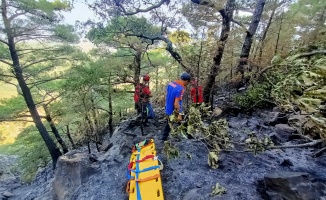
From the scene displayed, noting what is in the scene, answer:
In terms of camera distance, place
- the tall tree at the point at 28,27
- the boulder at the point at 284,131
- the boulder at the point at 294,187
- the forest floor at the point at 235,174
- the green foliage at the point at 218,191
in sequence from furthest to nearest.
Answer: the tall tree at the point at 28,27 → the boulder at the point at 284,131 → the green foliage at the point at 218,191 → the forest floor at the point at 235,174 → the boulder at the point at 294,187

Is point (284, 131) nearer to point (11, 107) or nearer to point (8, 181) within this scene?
point (11, 107)

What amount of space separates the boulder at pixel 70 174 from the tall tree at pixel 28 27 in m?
4.72

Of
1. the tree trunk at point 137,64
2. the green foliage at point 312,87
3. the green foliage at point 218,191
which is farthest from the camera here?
the tree trunk at point 137,64

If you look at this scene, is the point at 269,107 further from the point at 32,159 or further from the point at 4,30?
the point at 32,159

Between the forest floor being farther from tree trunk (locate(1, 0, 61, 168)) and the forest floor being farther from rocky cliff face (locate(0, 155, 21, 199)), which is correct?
rocky cliff face (locate(0, 155, 21, 199))

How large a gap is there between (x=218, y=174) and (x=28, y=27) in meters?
8.98

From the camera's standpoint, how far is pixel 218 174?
4.17m

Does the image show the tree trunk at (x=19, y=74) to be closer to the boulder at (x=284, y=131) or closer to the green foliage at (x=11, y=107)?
the green foliage at (x=11, y=107)

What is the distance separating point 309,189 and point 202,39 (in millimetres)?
4781

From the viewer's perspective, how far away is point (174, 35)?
879 cm

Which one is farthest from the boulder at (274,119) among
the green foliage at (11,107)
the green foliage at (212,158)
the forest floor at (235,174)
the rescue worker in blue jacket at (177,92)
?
the green foliage at (11,107)

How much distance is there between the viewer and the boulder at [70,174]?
5.34 m

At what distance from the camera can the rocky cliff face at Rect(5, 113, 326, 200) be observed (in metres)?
3.19

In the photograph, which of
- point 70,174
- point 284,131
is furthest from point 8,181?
point 284,131
